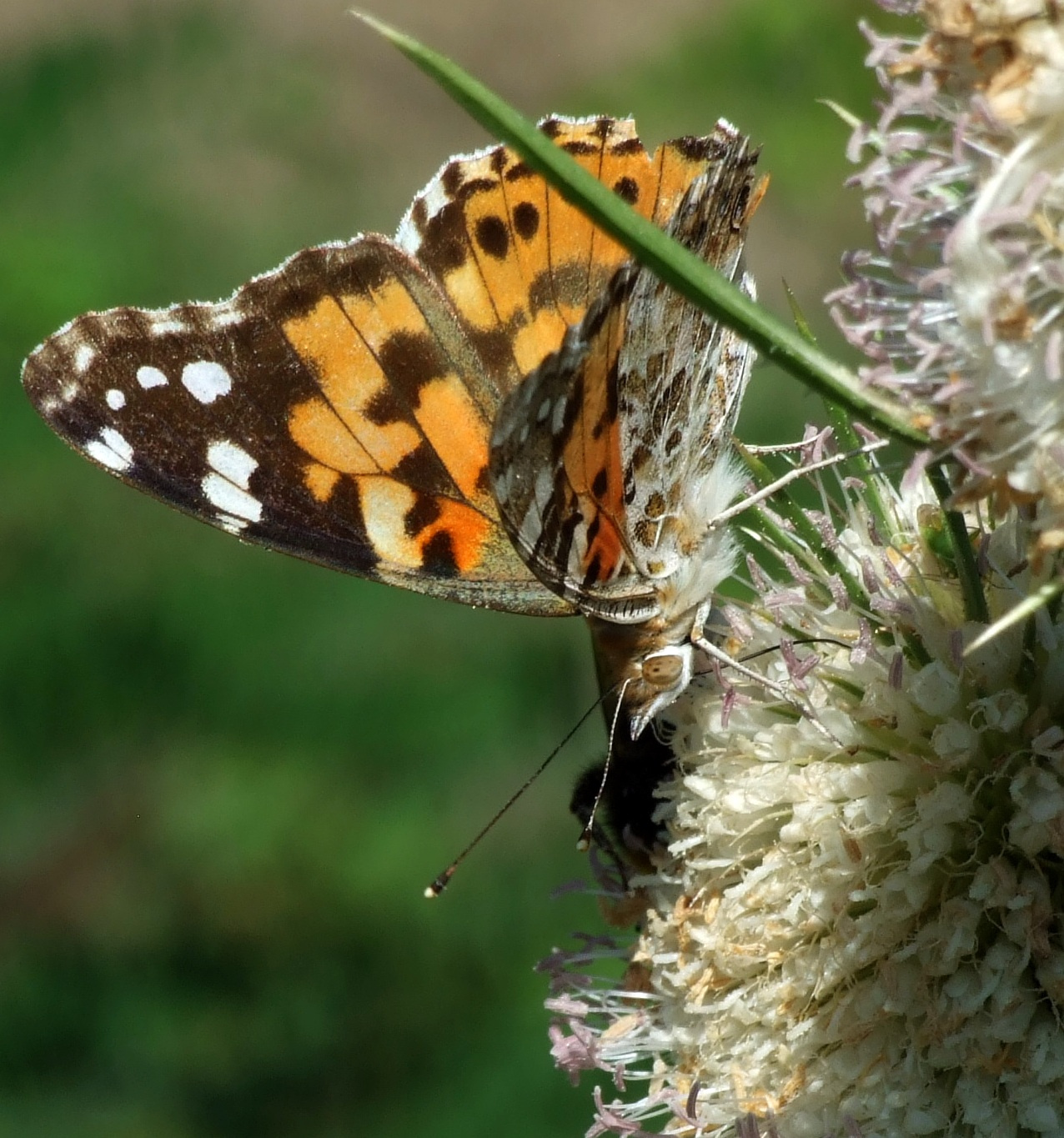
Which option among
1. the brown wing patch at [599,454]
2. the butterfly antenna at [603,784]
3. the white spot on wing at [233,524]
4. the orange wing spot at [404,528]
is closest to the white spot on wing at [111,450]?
the white spot on wing at [233,524]

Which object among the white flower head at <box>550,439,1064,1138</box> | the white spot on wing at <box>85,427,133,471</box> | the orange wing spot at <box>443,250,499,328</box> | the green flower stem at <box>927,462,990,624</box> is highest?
the orange wing spot at <box>443,250,499,328</box>

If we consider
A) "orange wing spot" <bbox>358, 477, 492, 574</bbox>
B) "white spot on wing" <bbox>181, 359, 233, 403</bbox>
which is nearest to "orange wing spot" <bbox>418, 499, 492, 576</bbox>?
"orange wing spot" <bbox>358, 477, 492, 574</bbox>

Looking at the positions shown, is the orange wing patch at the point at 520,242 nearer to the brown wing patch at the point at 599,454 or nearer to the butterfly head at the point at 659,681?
the brown wing patch at the point at 599,454

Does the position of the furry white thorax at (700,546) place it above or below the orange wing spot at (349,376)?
below

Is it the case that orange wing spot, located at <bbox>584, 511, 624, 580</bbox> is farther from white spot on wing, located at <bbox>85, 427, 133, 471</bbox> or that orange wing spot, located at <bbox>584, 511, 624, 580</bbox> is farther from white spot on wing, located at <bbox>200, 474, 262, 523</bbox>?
white spot on wing, located at <bbox>85, 427, 133, 471</bbox>

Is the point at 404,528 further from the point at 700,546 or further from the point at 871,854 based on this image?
the point at 871,854

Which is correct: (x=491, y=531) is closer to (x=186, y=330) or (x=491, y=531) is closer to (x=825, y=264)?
(x=186, y=330)
